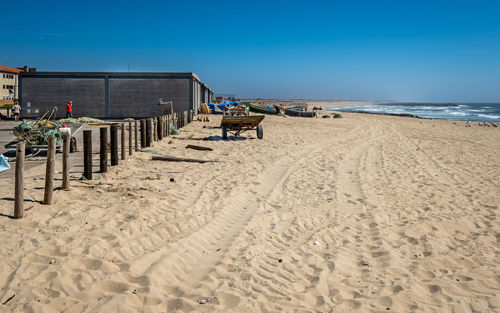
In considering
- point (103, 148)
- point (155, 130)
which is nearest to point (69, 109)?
point (155, 130)

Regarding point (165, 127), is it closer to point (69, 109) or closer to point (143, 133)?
point (143, 133)

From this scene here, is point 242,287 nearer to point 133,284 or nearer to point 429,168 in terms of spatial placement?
point 133,284

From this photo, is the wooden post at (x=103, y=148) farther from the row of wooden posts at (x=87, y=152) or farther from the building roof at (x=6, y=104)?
the building roof at (x=6, y=104)

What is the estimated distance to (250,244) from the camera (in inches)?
216

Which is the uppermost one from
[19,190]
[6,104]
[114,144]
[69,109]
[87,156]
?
[6,104]

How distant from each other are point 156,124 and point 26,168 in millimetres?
6428

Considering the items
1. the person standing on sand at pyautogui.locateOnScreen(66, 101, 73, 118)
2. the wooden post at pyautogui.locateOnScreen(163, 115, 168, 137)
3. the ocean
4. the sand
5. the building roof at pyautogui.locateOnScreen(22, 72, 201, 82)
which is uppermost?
the building roof at pyautogui.locateOnScreen(22, 72, 201, 82)

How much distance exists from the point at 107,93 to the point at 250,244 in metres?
27.6

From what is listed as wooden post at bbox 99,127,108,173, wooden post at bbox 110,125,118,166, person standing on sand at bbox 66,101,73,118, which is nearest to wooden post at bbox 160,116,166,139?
wooden post at bbox 110,125,118,166

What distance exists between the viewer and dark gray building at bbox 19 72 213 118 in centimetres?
2945

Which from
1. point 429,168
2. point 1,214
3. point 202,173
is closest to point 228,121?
point 202,173

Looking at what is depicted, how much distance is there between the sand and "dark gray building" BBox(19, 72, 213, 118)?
832 inches

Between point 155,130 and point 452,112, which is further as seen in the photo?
point 452,112

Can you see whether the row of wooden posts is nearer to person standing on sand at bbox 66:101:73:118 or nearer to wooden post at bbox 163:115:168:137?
wooden post at bbox 163:115:168:137
